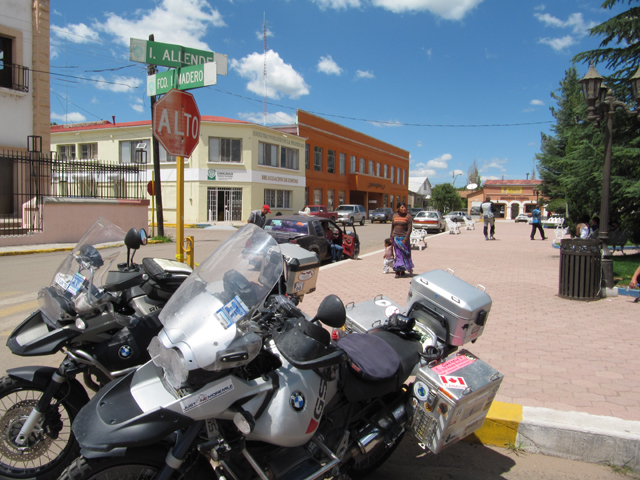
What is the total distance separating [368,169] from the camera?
53188 millimetres

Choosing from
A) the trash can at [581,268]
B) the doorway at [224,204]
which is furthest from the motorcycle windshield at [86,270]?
the doorway at [224,204]

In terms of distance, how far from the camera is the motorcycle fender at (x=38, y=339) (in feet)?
8.46

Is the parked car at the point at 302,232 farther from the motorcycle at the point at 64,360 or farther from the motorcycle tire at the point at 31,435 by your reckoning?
the motorcycle tire at the point at 31,435

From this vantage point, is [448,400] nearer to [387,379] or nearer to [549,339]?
[387,379]

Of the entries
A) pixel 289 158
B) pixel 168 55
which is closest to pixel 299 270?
pixel 168 55

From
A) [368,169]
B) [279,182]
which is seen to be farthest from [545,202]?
[279,182]

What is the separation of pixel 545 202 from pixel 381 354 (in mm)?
46942

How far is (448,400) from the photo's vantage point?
2.43m

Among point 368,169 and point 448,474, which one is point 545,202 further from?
point 448,474

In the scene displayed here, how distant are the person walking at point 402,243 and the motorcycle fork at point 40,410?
8121mm

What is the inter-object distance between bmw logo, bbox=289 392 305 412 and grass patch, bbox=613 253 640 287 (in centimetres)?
884

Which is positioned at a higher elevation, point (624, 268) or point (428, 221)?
point (428, 221)

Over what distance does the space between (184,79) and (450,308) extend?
15.3 ft

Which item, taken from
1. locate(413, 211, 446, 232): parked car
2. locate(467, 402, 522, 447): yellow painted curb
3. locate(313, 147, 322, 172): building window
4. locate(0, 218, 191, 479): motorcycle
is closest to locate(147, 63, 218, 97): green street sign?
locate(0, 218, 191, 479): motorcycle
